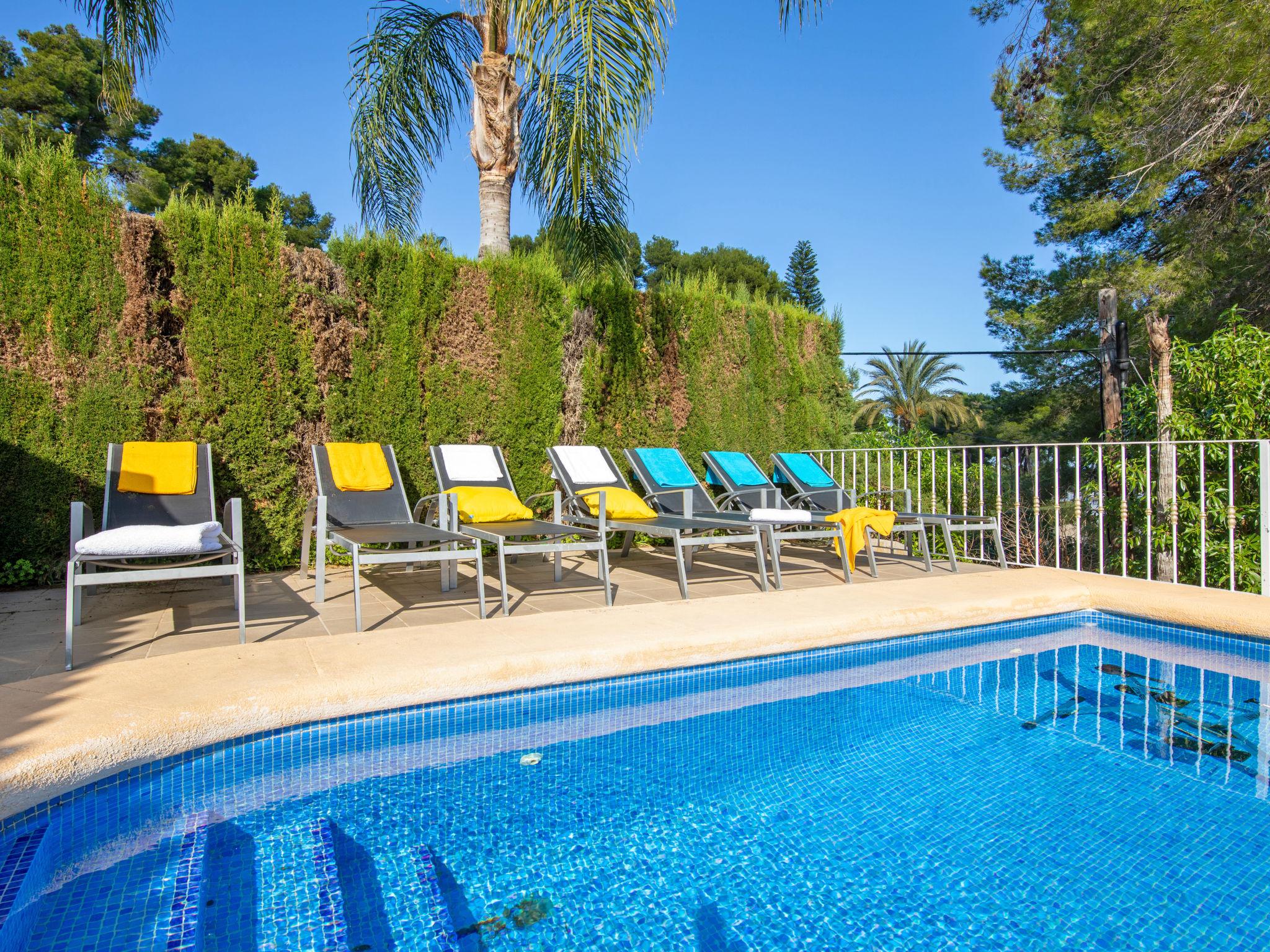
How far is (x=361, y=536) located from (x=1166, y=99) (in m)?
9.02

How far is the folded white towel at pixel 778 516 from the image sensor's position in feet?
17.2

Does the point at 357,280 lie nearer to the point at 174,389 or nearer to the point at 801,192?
the point at 174,389

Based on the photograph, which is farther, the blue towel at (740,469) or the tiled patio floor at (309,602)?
the blue towel at (740,469)

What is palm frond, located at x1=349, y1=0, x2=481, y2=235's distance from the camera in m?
7.48

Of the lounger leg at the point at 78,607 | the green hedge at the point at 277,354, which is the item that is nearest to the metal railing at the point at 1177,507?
the green hedge at the point at 277,354

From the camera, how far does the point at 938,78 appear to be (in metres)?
13.1

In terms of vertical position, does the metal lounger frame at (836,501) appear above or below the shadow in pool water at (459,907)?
above

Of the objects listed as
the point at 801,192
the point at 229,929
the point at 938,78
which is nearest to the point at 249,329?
the point at 229,929

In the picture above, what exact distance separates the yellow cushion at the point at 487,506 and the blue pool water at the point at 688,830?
206 centimetres

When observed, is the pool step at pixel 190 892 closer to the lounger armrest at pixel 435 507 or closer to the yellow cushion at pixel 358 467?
the lounger armrest at pixel 435 507

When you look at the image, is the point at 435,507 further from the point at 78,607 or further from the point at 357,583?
the point at 78,607

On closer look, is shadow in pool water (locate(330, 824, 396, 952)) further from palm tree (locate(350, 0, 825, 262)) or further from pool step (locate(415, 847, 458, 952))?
palm tree (locate(350, 0, 825, 262))

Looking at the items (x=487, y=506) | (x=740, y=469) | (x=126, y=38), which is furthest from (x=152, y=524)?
(x=740, y=469)

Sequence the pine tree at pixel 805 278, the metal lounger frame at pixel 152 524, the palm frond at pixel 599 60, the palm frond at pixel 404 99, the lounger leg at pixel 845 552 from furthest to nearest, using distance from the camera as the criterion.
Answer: the pine tree at pixel 805 278
the palm frond at pixel 404 99
the palm frond at pixel 599 60
the lounger leg at pixel 845 552
the metal lounger frame at pixel 152 524
